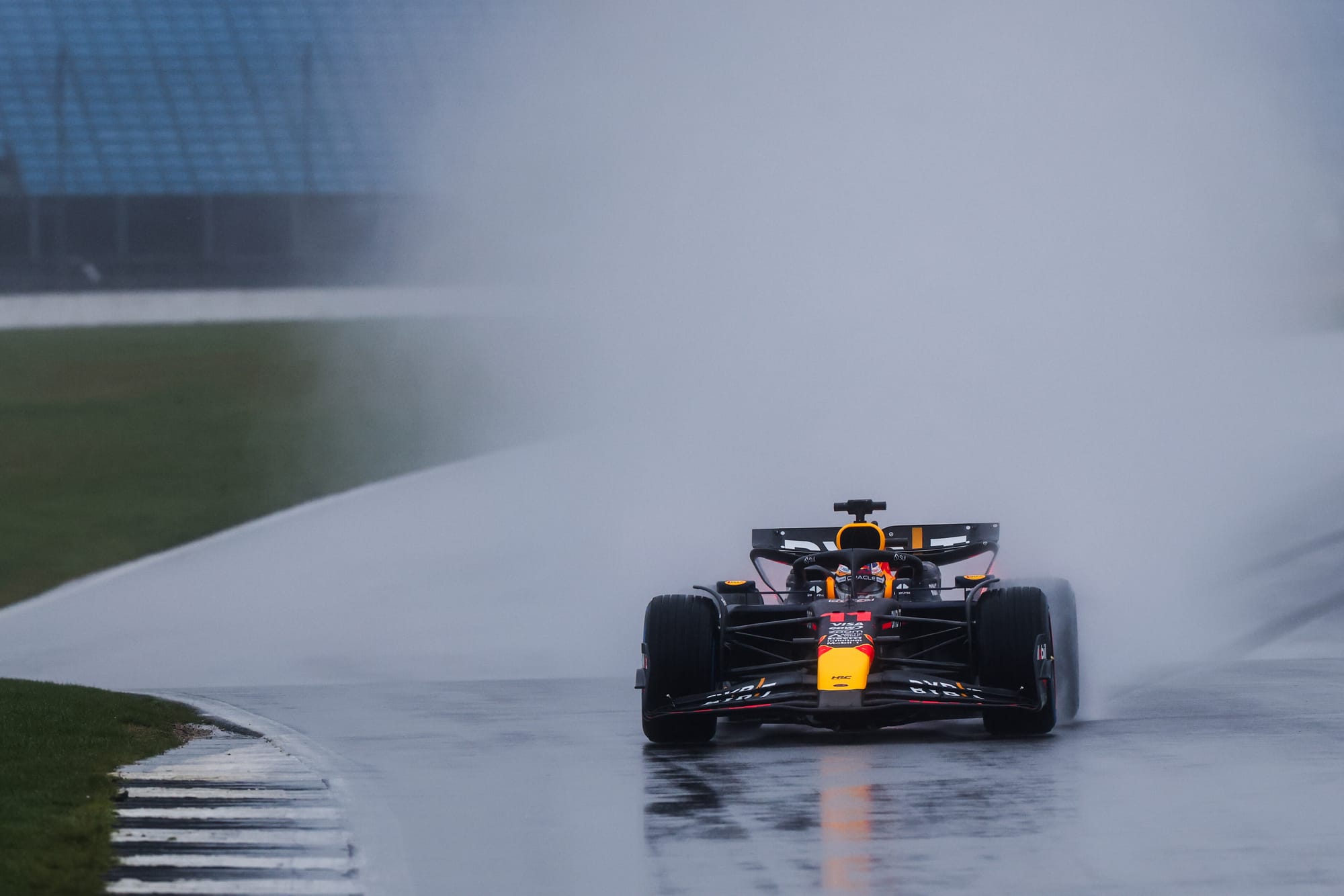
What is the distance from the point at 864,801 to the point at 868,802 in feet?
0.09

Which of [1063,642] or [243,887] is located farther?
[1063,642]

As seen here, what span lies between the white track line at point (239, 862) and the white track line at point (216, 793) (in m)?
1.56

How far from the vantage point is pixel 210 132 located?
48.5 m

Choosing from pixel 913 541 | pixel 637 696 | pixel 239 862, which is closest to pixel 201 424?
pixel 637 696

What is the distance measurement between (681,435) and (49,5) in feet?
103

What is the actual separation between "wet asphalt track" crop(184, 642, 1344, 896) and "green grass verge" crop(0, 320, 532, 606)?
502 inches

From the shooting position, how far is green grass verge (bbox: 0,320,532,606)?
26.3 meters

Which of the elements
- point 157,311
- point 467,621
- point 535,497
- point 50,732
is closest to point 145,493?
Answer: point 535,497

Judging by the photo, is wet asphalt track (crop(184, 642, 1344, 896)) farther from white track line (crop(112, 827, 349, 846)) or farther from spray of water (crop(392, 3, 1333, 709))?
spray of water (crop(392, 3, 1333, 709))

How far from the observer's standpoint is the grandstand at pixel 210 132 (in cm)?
4497

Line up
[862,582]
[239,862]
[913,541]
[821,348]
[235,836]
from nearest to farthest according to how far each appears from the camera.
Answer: [239,862] → [235,836] → [862,582] → [913,541] → [821,348]

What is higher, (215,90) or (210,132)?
(215,90)

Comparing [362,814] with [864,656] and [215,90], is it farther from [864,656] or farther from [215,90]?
[215,90]

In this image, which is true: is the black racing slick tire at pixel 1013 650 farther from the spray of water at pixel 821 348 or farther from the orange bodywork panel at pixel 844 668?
the spray of water at pixel 821 348
